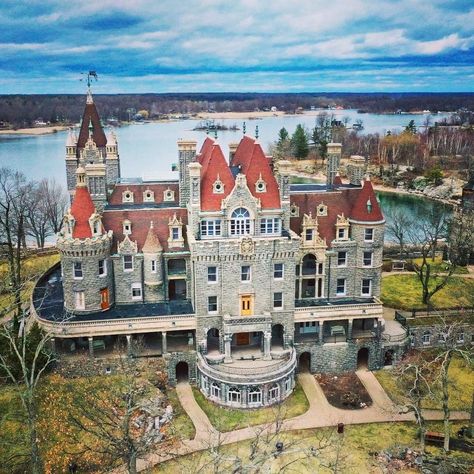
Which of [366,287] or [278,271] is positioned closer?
[278,271]

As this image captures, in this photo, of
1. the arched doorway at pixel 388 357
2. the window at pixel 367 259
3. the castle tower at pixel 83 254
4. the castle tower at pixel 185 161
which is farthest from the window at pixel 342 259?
the castle tower at pixel 83 254

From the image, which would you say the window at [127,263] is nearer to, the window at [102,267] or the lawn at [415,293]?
the window at [102,267]

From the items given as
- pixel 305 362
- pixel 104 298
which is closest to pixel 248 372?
pixel 305 362

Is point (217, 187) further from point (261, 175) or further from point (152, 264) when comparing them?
point (152, 264)

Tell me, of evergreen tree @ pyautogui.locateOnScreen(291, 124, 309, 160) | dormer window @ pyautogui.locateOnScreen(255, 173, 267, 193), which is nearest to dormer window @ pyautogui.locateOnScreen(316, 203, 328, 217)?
dormer window @ pyautogui.locateOnScreen(255, 173, 267, 193)

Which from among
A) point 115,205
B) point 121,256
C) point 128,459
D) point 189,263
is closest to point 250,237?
point 189,263

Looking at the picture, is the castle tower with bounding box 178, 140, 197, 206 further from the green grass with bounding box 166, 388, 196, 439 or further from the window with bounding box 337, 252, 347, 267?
the green grass with bounding box 166, 388, 196, 439
